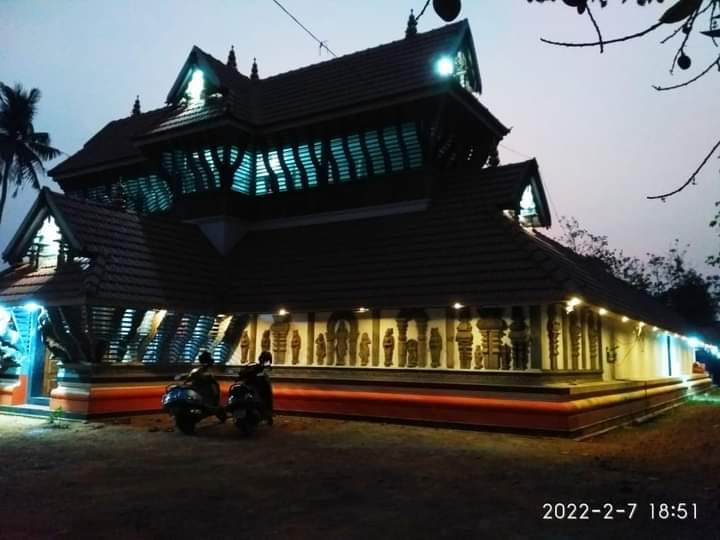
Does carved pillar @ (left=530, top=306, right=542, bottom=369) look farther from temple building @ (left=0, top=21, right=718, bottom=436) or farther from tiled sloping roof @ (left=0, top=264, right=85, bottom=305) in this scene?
tiled sloping roof @ (left=0, top=264, right=85, bottom=305)

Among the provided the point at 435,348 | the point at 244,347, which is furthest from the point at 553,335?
the point at 244,347

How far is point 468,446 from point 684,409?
1120cm

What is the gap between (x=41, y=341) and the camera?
13578 millimetres

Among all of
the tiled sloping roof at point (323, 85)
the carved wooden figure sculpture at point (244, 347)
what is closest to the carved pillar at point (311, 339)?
the carved wooden figure sculpture at point (244, 347)

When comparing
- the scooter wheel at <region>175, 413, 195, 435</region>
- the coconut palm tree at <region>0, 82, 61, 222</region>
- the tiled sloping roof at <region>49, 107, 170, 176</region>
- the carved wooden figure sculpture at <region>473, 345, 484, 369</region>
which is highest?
the coconut palm tree at <region>0, 82, 61, 222</region>

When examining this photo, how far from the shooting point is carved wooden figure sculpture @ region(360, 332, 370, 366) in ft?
40.7

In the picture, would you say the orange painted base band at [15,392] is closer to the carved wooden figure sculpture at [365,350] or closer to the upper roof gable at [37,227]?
the upper roof gable at [37,227]

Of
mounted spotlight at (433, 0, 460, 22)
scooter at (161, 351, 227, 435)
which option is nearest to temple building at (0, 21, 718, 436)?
scooter at (161, 351, 227, 435)

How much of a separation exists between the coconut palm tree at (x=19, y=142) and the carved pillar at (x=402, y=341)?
30701mm

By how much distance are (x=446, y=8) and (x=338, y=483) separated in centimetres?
503

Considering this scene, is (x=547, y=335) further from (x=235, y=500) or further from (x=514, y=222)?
(x=235, y=500)

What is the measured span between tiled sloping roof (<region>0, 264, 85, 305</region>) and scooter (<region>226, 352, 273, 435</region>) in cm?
347

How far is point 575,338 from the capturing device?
475 inches

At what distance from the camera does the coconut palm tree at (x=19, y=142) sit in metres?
34.4
